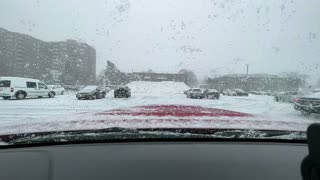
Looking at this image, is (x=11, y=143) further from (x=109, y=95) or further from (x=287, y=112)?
(x=287, y=112)

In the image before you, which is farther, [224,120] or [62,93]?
[62,93]

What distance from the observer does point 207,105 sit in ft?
16.0

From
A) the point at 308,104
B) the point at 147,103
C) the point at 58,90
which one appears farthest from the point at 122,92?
the point at 308,104

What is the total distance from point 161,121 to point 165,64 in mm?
718

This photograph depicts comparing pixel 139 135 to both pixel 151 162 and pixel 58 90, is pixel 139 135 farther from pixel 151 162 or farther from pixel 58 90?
pixel 58 90

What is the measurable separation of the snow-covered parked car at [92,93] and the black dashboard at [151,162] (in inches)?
30.6

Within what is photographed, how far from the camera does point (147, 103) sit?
493 cm

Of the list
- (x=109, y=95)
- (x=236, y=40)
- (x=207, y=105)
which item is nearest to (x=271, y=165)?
(x=207, y=105)

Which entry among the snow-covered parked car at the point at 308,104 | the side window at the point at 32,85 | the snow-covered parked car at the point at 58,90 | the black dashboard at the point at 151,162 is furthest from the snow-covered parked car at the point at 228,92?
the side window at the point at 32,85

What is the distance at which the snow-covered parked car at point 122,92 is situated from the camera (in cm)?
475

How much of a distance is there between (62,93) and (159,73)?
112 centimetres

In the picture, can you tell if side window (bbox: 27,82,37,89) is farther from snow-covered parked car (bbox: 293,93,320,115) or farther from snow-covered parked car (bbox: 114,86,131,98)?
snow-covered parked car (bbox: 293,93,320,115)

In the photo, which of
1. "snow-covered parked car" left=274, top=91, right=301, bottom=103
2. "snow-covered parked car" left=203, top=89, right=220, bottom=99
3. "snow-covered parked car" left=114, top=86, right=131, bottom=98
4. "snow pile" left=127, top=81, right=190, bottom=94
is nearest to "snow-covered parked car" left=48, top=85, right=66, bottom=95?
"snow-covered parked car" left=114, top=86, right=131, bottom=98

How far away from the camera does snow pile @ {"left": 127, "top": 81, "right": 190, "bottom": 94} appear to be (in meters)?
4.85
